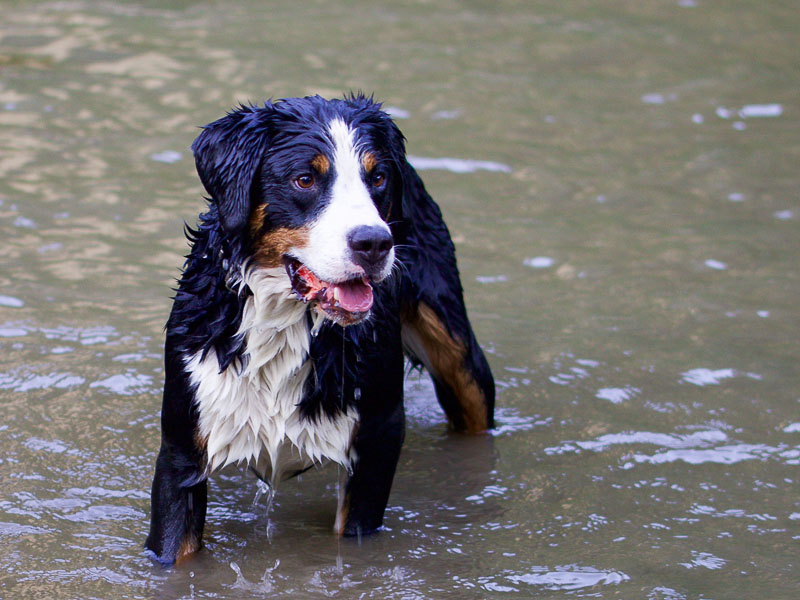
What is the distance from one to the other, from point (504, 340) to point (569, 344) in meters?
0.35

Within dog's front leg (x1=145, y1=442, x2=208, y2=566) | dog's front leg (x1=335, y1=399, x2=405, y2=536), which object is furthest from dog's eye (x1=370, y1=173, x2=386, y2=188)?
dog's front leg (x1=145, y1=442, x2=208, y2=566)

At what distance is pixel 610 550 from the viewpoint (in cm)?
438

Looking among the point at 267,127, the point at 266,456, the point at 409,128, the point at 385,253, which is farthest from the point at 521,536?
the point at 409,128

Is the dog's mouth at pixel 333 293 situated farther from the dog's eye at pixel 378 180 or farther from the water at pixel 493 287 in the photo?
the water at pixel 493 287

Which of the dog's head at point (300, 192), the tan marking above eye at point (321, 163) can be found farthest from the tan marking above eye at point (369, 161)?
the tan marking above eye at point (321, 163)

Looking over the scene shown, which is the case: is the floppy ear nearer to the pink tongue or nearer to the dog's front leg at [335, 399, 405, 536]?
the pink tongue

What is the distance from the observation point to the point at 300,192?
3734 millimetres

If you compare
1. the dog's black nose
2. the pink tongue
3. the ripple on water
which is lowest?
the ripple on water

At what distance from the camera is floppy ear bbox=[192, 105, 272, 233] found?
372 centimetres

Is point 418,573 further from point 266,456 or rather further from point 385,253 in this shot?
point 385,253

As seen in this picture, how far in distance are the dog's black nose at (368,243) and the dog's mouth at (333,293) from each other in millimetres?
96

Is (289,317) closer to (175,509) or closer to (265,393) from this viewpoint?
(265,393)

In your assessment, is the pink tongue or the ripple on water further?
the ripple on water

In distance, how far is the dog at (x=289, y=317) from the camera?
3727 millimetres
